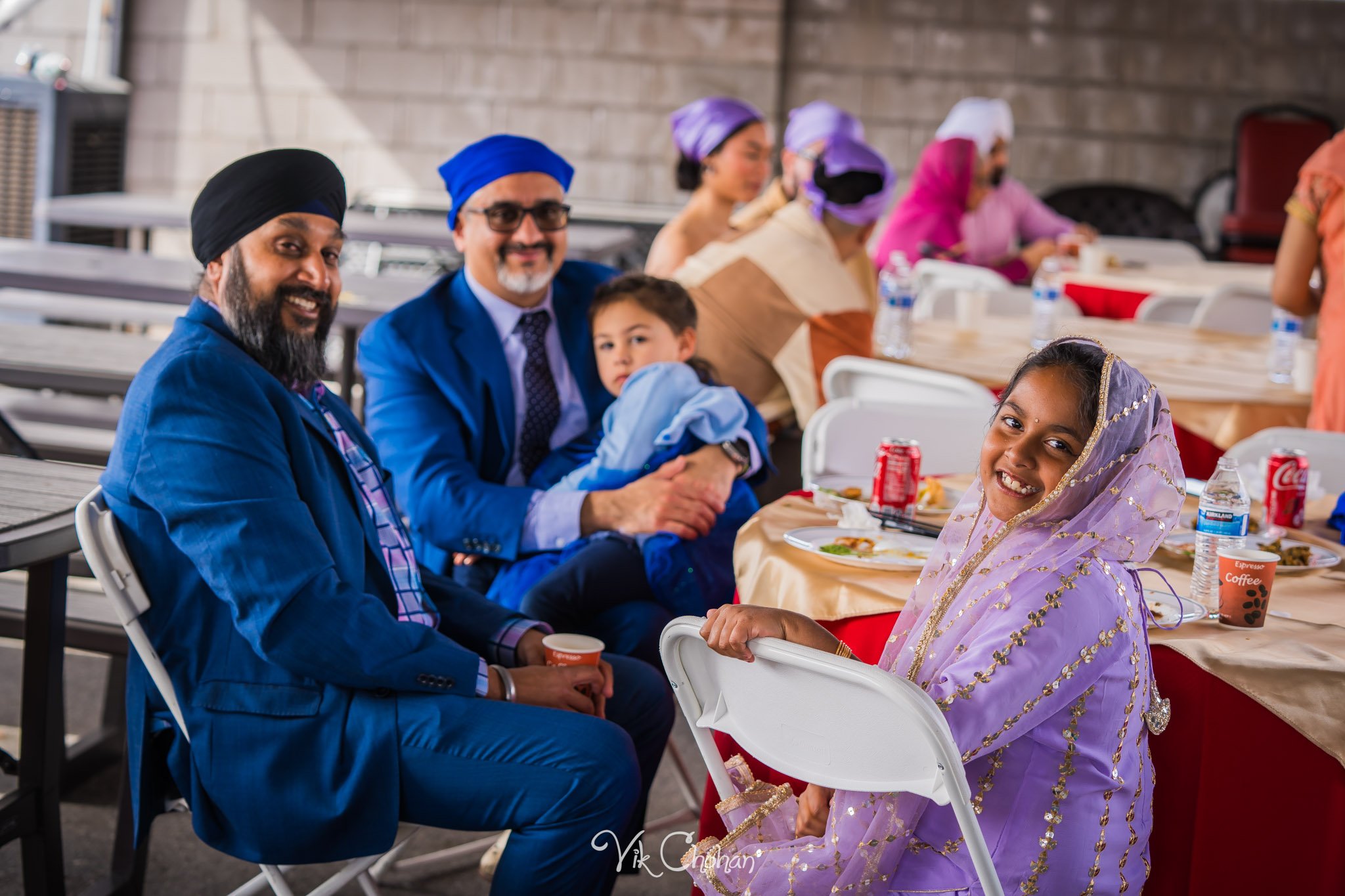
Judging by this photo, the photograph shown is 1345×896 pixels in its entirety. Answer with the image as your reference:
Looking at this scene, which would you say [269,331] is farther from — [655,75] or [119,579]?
[655,75]

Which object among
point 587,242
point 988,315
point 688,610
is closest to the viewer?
point 688,610

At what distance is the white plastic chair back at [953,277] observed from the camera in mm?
5781

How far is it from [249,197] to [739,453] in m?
1.19

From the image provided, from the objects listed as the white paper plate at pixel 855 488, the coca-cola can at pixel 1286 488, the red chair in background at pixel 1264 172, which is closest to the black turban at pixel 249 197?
the white paper plate at pixel 855 488

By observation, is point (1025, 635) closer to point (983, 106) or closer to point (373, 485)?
point (373, 485)

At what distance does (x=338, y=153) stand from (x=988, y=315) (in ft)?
18.1

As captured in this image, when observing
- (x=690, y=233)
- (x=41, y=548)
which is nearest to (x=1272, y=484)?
(x=41, y=548)

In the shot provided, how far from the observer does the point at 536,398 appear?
2.96m

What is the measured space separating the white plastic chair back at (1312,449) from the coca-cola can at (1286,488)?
38 centimetres

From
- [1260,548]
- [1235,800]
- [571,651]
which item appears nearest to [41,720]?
[571,651]

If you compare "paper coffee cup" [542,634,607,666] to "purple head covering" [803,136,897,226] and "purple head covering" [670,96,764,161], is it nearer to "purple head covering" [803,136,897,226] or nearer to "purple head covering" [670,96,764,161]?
"purple head covering" [803,136,897,226]

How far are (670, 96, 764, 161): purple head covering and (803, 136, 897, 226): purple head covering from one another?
857 mm

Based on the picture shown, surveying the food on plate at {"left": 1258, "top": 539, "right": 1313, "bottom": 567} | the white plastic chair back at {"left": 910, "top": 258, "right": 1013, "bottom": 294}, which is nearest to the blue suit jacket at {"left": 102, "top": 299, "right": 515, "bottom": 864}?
the food on plate at {"left": 1258, "top": 539, "right": 1313, "bottom": 567}

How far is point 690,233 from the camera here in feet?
15.8
